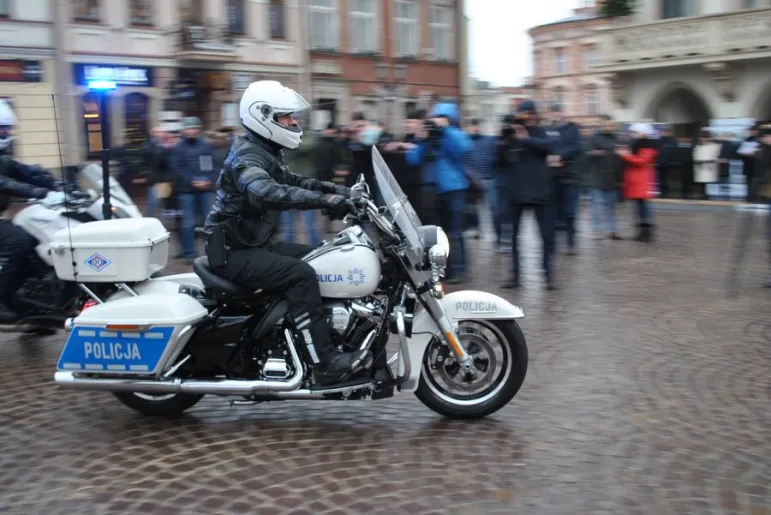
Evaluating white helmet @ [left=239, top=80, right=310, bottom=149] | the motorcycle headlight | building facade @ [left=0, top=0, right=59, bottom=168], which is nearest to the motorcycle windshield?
the motorcycle headlight

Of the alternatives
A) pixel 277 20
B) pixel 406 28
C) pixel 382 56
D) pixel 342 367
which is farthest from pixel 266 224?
pixel 406 28

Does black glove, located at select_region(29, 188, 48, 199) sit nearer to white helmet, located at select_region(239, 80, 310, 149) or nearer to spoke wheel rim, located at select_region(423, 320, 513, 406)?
white helmet, located at select_region(239, 80, 310, 149)

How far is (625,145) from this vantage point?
45.8ft

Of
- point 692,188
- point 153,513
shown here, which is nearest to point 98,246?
point 153,513

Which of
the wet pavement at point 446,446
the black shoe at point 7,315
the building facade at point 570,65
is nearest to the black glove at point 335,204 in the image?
the wet pavement at point 446,446

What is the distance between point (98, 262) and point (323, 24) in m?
26.3

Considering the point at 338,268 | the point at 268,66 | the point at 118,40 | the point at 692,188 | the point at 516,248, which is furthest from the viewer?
the point at 268,66

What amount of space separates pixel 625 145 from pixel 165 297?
33.8 feet

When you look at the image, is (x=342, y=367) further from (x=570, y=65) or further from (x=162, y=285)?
(x=570, y=65)

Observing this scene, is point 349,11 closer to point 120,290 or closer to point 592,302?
point 592,302

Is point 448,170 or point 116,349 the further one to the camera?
point 448,170

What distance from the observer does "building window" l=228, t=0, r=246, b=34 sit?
27234 millimetres

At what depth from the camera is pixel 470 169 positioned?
12.8 metres

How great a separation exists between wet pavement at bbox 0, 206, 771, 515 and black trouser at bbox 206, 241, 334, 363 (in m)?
0.57
